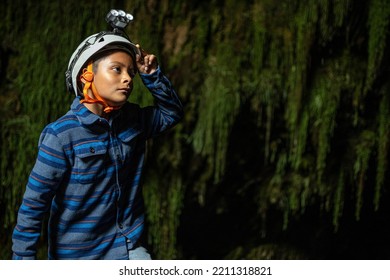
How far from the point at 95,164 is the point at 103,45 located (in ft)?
0.80

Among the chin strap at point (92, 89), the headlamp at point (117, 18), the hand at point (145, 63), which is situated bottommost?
the chin strap at point (92, 89)

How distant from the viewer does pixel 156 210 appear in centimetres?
199

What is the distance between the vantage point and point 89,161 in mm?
1019

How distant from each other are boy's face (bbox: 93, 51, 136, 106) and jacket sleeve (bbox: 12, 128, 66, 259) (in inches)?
5.5

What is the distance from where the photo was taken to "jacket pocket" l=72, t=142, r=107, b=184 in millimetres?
1012

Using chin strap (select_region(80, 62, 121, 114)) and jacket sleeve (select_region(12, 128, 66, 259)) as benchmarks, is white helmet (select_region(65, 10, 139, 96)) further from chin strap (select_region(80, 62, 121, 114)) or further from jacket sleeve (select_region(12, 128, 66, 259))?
jacket sleeve (select_region(12, 128, 66, 259))

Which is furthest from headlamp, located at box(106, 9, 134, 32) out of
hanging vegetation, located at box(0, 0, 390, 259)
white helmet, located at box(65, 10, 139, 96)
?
hanging vegetation, located at box(0, 0, 390, 259)

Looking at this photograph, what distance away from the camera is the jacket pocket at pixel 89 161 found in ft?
3.32

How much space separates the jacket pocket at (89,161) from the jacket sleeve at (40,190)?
3cm

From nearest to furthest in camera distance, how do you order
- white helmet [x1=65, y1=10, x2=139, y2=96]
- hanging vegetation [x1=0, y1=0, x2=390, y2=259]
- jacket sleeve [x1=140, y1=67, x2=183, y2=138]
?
1. white helmet [x1=65, y1=10, x2=139, y2=96]
2. jacket sleeve [x1=140, y1=67, x2=183, y2=138]
3. hanging vegetation [x1=0, y1=0, x2=390, y2=259]

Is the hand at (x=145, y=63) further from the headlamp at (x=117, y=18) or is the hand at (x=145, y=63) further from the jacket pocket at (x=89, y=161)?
the jacket pocket at (x=89, y=161)

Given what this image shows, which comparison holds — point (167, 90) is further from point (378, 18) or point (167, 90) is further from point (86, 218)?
point (378, 18)

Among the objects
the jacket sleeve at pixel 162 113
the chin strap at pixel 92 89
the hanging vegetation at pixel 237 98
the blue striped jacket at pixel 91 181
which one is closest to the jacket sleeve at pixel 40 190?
the blue striped jacket at pixel 91 181

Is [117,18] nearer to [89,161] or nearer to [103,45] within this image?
[103,45]
